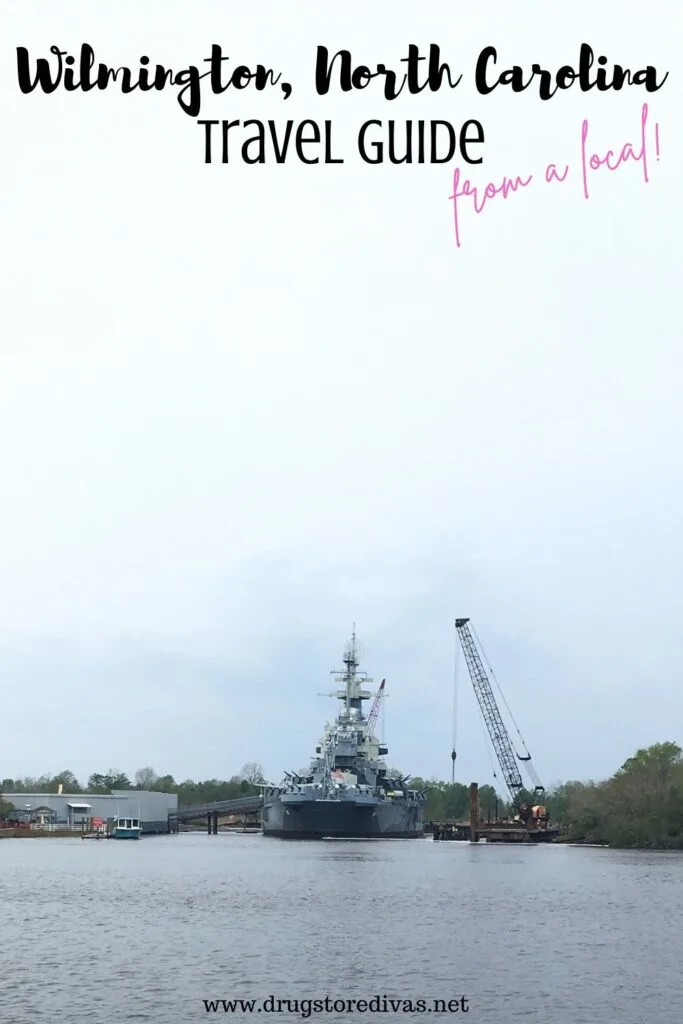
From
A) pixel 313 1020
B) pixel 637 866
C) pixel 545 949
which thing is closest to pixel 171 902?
pixel 545 949

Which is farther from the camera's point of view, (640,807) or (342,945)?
(640,807)

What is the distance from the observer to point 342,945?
56.5 m

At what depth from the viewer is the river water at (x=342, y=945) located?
41469 millimetres

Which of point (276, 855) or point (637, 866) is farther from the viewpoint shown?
point (276, 855)

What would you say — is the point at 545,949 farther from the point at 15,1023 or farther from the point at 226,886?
the point at 226,886

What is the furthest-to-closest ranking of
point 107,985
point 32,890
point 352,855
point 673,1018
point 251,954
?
point 352,855 → point 32,890 → point 251,954 → point 107,985 → point 673,1018

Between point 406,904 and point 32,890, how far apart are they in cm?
2639

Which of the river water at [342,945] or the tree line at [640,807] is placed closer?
the river water at [342,945]

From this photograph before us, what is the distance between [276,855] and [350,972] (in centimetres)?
10099

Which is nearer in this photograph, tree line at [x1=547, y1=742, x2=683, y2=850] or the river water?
the river water

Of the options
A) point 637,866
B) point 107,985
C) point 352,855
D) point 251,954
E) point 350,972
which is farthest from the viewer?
point 352,855

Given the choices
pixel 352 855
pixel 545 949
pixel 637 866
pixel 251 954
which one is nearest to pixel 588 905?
pixel 545 949

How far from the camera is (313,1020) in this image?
39.1 metres

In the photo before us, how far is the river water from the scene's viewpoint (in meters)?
41.5
